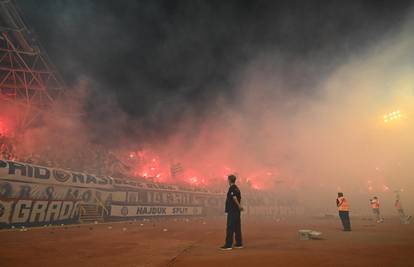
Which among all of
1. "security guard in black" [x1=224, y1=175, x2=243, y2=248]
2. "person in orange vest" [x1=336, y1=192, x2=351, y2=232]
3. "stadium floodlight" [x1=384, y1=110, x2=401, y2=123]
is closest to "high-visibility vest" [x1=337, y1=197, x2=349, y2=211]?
"person in orange vest" [x1=336, y1=192, x2=351, y2=232]

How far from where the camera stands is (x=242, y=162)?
50.4 m

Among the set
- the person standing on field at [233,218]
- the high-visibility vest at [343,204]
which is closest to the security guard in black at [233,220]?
the person standing on field at [233,218]

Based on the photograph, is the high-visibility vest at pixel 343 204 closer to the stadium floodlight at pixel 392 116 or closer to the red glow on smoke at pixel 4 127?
the red glow on smoke at pixel 4 127

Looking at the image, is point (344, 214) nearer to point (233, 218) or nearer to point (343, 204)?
point (343, 204)

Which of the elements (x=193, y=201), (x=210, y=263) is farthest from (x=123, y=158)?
(x=210, y=263)

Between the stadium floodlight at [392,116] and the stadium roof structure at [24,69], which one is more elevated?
the stadium floodlight at [392,116]

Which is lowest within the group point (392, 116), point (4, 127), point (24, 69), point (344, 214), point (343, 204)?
point (344, 214)

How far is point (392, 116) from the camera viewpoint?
4003cm

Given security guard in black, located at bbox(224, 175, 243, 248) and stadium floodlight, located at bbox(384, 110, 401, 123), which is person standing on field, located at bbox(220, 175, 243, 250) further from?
stadium floodlight, located at bbox(384, 110, 401, 123)

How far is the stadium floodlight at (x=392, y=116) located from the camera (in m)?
39.7

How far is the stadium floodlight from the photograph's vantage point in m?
39.7

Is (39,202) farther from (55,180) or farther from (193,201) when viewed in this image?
(193,201)

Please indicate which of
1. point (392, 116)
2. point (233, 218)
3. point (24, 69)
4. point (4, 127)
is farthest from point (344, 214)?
point (392, 116)

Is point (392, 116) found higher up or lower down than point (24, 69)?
higher up
